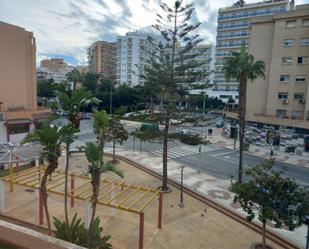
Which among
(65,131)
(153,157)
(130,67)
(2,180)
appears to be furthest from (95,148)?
(130,67)

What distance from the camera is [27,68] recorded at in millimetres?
28828

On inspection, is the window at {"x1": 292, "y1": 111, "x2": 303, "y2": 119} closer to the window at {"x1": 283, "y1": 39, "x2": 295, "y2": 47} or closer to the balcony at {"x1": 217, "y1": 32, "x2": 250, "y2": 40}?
the window at {"x1": 283, "y1": 39, "x2": 295, "y2": 47}

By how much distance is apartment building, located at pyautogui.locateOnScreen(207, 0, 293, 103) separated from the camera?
6581 centimetres

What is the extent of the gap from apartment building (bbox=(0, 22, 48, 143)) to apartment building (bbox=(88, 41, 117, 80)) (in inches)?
3084

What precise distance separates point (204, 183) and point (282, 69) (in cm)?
2434

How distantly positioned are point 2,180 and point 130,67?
9021cm

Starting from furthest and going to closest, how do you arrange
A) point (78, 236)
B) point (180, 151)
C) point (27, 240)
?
point (180, 151), point (78, 236), point (27, 240)

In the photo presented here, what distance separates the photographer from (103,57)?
109562mm

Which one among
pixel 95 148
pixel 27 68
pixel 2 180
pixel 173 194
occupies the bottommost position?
pixel 173 194

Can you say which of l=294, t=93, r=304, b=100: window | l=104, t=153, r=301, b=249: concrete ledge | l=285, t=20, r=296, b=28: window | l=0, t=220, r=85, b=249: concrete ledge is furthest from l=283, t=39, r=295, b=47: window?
l=0, t=220, r=85, b=249: concrete ledge

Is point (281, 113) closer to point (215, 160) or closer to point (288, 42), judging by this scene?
point (288, 42)

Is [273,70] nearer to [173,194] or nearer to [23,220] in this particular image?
[173,194]

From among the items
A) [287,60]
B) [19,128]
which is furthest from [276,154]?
[19,128]

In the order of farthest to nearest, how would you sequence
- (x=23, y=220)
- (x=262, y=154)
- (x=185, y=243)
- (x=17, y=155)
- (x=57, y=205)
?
1. (x=262, y=154)
2. (x=17, y=155)
3. (x=57, y=205)
4. (x=23, y=220)
5. (x=185, y=243)
